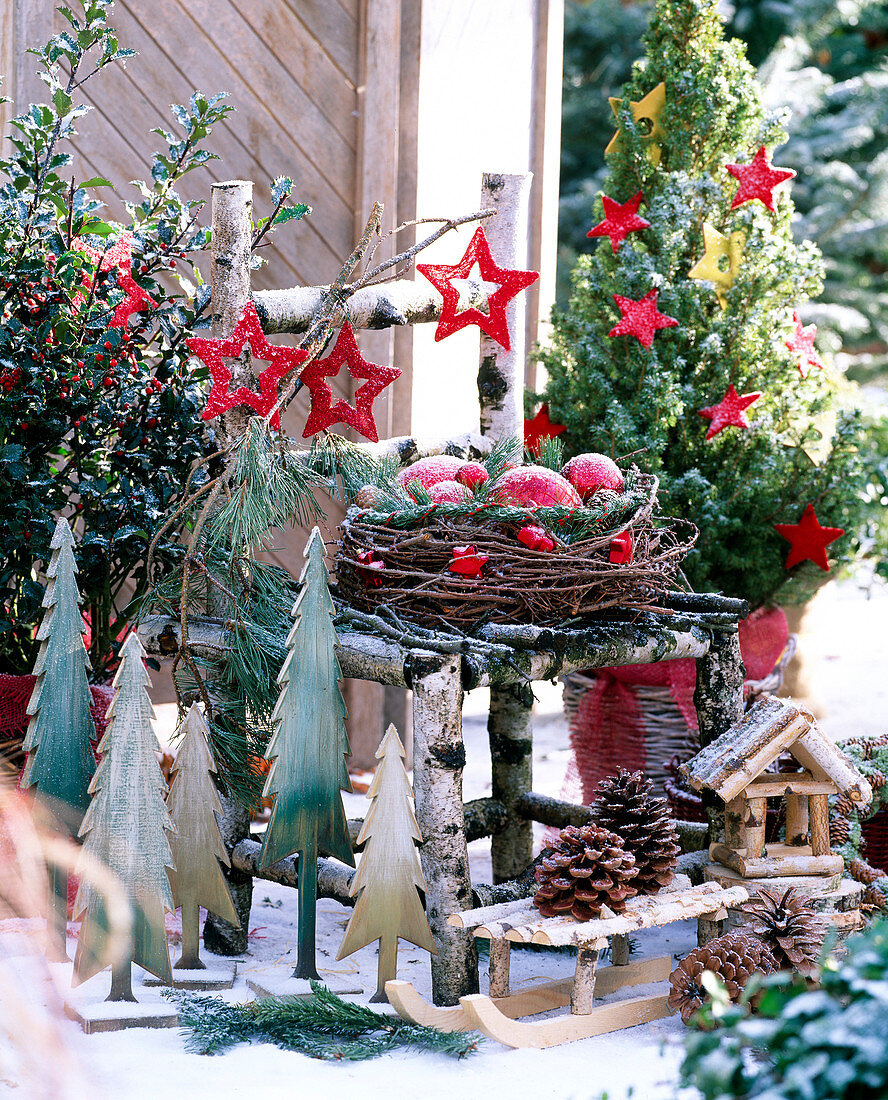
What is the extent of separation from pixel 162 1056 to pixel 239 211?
4.55ft

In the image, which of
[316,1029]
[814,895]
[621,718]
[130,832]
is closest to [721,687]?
[814,895]

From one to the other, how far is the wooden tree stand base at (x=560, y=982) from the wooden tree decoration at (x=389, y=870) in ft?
0.25

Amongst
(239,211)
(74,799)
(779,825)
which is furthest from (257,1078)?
(239,211)

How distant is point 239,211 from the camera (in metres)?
2.07

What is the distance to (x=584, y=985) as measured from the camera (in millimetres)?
1743

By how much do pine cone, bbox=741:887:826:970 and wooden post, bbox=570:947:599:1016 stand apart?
270 millimetres

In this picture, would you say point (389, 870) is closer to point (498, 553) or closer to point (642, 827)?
point (642, 827)

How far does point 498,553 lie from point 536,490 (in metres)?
0.21

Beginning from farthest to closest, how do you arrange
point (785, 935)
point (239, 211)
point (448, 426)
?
point (448, 426) < point (239, 211) < point (785, 935)

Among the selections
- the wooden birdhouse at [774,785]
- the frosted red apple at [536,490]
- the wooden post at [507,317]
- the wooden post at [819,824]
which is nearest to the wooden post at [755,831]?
the wooden birdhouse at [774,785]

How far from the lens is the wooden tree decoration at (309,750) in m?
1.83

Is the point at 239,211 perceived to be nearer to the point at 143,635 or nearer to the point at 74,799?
the point at 143,635

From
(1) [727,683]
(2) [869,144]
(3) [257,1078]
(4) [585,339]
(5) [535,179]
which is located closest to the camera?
(3) [257,1078]

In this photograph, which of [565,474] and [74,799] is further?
[565,474]
